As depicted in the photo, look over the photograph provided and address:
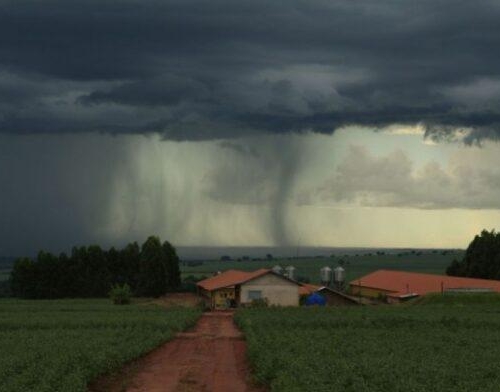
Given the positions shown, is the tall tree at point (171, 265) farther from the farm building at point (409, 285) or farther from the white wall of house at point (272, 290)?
the white wall of house at point (272, 290)

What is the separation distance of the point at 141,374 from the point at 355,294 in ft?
257

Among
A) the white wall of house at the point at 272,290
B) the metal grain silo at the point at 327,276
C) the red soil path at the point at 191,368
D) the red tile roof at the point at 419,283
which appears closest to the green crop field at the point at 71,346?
the red soil path at the point at 191,368

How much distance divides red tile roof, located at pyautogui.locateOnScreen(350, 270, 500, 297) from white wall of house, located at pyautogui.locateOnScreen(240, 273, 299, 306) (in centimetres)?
1546

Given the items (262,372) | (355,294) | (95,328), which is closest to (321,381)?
(262,372)

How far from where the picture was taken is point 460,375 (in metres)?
27.5

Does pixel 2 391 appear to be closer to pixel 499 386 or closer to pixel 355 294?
pixel 499 386

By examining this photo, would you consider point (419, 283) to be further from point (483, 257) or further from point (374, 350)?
point (374, 350)

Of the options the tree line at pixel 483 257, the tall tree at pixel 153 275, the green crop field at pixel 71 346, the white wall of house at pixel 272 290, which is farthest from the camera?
the tall tree at pixel 153 275

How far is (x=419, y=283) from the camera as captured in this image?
312ft

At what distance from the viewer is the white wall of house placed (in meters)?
80.7

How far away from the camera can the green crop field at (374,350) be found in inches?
1008

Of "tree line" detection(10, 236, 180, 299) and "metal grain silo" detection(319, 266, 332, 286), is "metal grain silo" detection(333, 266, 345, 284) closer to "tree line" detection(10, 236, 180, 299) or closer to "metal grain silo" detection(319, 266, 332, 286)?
"metal grain silo" detection(319, 266, 332, 286)

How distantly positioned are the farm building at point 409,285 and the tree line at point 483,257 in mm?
10900

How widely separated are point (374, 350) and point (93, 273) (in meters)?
83.0
